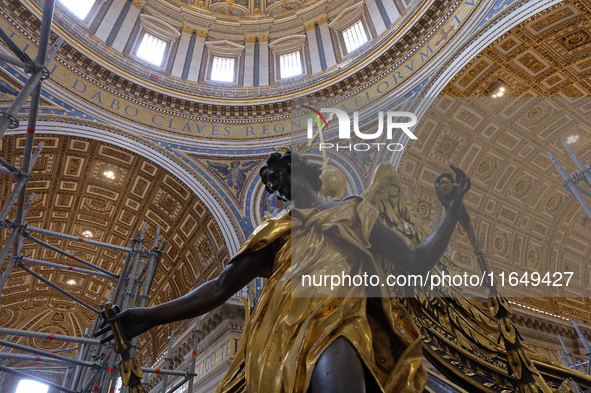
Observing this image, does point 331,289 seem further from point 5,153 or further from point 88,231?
point 88,231

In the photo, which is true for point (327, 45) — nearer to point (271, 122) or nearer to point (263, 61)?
point (263, 61)

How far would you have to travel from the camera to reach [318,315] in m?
1.58

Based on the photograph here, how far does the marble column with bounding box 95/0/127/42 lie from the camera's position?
43.4 ft

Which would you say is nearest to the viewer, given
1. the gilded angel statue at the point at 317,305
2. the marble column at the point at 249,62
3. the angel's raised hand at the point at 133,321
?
the gilded angel statue at the point at 317,305

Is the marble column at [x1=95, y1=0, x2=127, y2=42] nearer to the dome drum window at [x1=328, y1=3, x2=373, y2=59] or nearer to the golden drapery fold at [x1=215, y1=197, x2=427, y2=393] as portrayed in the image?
the dome drum window at [x1=328, y1=3, x2=373, y2=59]

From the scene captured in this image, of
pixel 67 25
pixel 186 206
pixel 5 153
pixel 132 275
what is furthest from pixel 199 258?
pixel 67 25

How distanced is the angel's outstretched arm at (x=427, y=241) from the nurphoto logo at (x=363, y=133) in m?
8.68

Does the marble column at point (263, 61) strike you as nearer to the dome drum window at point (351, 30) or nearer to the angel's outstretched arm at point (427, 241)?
the dome drum window at point (351, 30)

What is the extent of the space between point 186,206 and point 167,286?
14.8 feet

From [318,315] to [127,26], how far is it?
15.5 meters

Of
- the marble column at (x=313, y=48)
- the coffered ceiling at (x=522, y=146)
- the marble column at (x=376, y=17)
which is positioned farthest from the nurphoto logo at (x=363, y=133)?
the marble column at (x=376, y=17)

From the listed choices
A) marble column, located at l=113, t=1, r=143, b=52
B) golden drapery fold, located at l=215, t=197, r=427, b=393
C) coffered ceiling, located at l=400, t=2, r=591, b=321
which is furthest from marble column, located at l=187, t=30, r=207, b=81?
golden drapery fold, located at l=215, t=197, r=427, b=393

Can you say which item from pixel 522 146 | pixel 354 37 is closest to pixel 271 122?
pixel 354 37

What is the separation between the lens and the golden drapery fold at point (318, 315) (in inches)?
58.3
